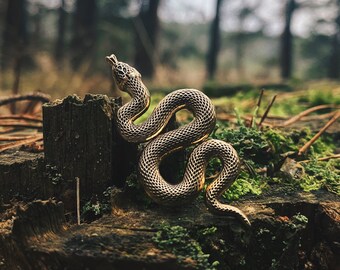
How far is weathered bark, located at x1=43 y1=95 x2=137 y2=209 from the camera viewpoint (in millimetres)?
1872

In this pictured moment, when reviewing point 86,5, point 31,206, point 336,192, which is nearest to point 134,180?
point 31,206

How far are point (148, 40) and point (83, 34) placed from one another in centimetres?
256

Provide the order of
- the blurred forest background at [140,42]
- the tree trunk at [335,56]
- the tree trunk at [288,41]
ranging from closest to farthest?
1. the blurred forest background at [140,42]
2. the tree trunk at [335,56]
3. the tree trunk at [288,41]

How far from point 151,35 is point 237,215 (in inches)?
520

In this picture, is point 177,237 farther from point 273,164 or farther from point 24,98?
point 24,98

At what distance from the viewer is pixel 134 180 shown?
1897 millimetres

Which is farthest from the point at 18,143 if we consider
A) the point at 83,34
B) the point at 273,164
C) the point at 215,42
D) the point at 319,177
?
the point at 215,42

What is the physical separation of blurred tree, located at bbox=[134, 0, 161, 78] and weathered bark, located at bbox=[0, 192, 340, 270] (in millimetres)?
11242

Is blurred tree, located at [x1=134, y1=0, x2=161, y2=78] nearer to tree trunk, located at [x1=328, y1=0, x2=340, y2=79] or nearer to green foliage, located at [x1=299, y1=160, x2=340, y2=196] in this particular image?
tree trunk, located at [x1=328, y1=0, x2=340, y2=79]

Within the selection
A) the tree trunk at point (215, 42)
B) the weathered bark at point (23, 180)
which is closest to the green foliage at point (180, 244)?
the weathered bark at point (23, 180)

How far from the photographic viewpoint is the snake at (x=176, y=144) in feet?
5.74

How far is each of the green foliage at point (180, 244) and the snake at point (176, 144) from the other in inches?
7.1

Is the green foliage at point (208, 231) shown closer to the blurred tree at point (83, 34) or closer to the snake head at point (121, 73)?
the snake head at point (121, 73)

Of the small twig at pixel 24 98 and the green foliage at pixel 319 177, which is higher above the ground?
the small twig at pixel 24 98
